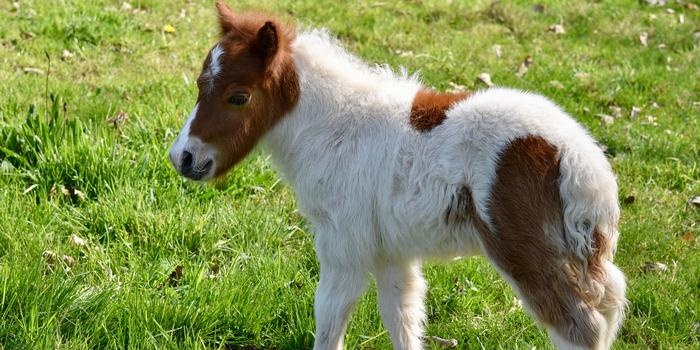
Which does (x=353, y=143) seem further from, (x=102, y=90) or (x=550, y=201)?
(x=102, y=90)

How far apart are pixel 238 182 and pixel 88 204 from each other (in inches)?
33.8

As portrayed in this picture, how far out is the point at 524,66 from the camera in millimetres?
7438

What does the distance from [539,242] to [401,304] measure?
0.84m

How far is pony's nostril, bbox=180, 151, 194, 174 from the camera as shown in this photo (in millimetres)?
3457

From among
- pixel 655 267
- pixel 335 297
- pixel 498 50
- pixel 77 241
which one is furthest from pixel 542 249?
pixel 498 50

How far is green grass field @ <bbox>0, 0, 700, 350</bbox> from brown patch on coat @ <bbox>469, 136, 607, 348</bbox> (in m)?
0.85

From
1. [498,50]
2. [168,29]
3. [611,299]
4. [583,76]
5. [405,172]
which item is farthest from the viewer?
[498,50]

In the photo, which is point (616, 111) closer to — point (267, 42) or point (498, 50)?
point (498, 50)

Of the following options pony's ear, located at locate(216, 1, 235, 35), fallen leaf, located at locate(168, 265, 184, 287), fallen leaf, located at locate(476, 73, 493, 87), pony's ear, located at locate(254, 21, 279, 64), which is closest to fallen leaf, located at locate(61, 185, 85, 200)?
fallen leaf, located at locate(168, 265, 184, 287)

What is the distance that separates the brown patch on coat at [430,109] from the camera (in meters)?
3.40

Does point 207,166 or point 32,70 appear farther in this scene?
point 32,70

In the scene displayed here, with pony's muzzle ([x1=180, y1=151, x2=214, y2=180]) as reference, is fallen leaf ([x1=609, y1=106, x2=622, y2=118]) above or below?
below

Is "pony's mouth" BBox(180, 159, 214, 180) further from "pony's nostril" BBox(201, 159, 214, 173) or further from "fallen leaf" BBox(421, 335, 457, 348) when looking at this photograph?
"fallen leaf" BBox(421, 335, 457, 348)

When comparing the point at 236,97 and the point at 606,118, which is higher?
the point at 236,97
